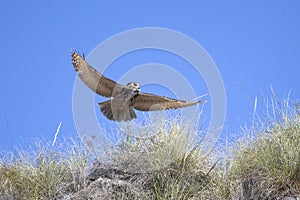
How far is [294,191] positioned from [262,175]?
390 millimetres

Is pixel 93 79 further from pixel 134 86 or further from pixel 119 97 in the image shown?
pixel 134 86

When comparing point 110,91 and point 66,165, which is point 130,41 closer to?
point 110,91

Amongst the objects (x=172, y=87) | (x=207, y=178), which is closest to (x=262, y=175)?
(x=207, y=178)

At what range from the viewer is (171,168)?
727cm

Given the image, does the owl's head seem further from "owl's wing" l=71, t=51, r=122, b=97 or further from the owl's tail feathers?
the owl's tail feathers

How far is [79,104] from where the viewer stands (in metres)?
7.83

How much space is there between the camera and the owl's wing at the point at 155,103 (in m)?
7.84

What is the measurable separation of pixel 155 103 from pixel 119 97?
487mm

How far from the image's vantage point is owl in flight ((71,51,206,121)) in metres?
7.71

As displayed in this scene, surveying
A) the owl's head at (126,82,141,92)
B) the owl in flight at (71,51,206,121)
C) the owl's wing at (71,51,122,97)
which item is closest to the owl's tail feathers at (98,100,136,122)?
the owl in flight at (71,51,206,121)

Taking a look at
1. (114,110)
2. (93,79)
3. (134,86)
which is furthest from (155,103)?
(93,79)

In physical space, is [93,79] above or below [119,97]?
above

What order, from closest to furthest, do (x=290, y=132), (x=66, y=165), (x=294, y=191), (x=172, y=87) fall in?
(x=294, y=191), (x=290, y=132), (x=66, y=165), (x=172, y=87)

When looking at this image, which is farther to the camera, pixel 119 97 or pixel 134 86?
pixel 119 97
